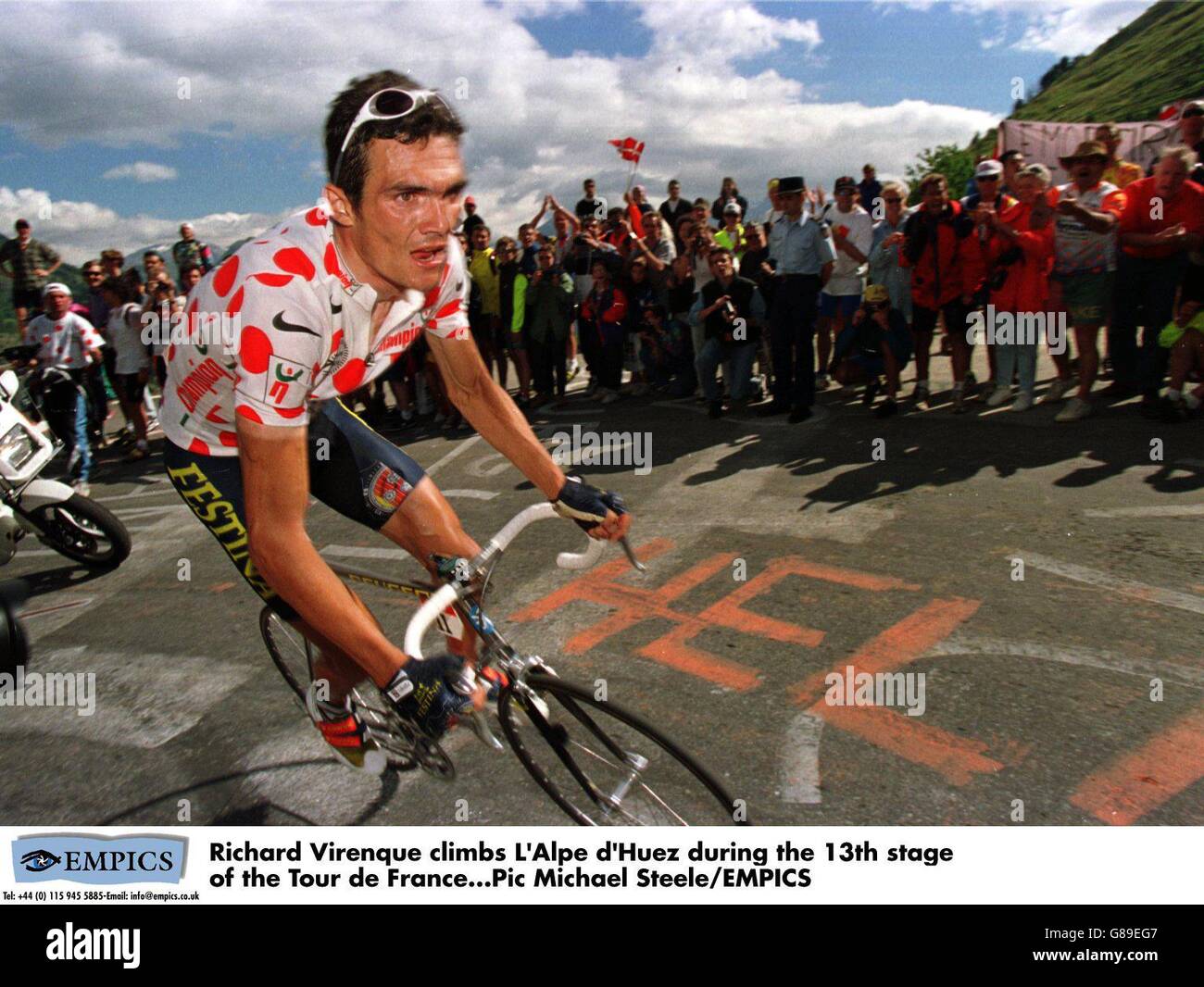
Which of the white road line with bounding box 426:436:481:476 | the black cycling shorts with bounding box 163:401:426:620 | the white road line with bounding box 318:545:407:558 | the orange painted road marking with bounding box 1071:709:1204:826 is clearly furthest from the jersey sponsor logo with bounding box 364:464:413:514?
the white road line with bounding box 426:436:481:476

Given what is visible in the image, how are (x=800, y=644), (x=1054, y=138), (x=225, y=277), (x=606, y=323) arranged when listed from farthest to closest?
(x=1054, y=138)
(x=606, y=323)
(x=800, y=644)
(x=225, y=277)

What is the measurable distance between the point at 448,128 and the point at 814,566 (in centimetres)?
360

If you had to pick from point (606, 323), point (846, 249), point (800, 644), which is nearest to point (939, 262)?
point (846, 249)

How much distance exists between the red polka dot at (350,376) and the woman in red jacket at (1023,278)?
6739 millimetres

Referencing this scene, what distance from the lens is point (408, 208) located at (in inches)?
87.1

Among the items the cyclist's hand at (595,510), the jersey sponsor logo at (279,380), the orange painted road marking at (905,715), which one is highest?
the jersey sponsor logo at (279,380)

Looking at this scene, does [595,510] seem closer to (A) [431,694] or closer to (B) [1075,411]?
(A) [431,694]

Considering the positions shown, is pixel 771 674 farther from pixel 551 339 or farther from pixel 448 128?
pixel 551 339

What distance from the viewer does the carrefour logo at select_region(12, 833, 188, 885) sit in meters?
2.36

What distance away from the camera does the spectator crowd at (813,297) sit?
23.3ft

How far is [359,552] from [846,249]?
5.86 metres

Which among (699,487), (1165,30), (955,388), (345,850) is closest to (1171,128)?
(955,388)

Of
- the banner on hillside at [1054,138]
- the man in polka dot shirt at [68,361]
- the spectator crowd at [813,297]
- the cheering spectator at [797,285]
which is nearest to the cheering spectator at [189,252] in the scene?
the spectator crowd at [813,297]

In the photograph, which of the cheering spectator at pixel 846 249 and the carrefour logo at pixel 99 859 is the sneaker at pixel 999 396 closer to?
the cheering spectator at pixel 846 249
